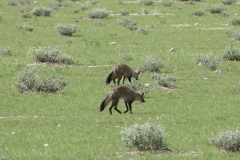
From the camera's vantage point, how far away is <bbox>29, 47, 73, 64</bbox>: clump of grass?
1053 inches

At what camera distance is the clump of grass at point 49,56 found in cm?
2675

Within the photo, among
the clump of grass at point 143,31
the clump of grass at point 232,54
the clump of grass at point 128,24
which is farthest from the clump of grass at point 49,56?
the clump of grass at point 128,24

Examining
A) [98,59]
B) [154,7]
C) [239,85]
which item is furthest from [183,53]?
[154,7]

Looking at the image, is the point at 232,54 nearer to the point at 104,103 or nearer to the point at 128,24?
the point at 104,103

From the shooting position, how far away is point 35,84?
21.8 m

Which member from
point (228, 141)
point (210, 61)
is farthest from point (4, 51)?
point (228, 141)

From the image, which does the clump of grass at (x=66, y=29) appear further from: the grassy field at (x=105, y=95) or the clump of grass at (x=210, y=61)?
the clump of grass at (x=210, y=61)

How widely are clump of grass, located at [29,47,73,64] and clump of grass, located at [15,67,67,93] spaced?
5018 mm

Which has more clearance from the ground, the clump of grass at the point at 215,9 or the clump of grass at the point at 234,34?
the clump of grass at the point at 234,34

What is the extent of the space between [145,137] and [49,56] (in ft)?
45.8

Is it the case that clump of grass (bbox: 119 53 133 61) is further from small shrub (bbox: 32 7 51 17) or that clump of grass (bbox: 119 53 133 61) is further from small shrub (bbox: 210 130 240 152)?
small shrub (bbox: 32 7 51 17)

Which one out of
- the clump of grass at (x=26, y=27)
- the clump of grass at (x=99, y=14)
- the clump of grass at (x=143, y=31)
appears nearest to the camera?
the clump of grass at (x=143, y=31)

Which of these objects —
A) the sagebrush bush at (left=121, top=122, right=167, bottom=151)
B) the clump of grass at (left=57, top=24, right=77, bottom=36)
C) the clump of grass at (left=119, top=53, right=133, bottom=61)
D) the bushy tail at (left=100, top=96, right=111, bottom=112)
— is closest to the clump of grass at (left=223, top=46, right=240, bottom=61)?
the clump of grass at (left=119, top=53, right=133, bottom=61)

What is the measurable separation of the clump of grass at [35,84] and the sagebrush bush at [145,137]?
787 cm
